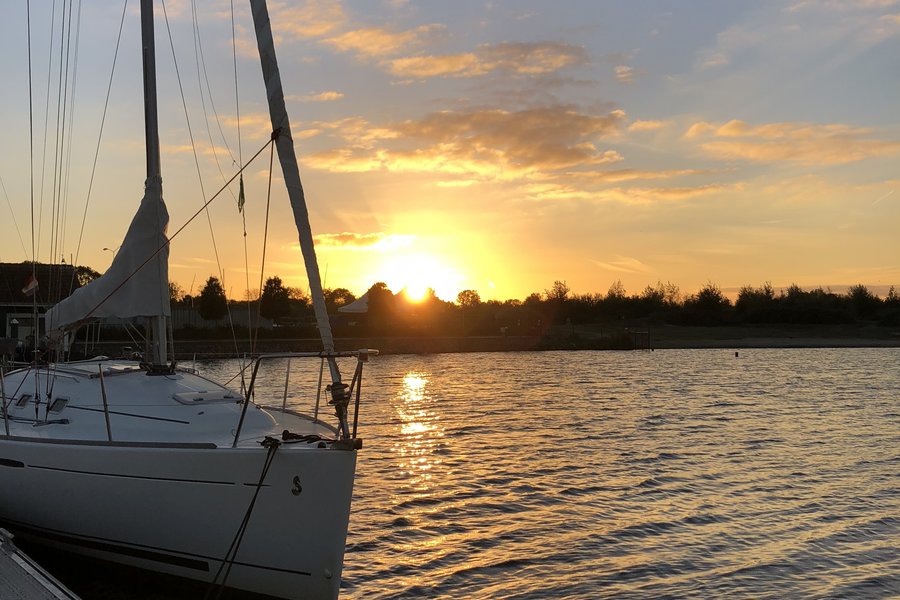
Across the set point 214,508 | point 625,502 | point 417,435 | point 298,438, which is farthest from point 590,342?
point 214,508

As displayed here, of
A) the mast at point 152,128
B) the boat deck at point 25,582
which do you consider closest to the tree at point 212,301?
the mast at point 152,128

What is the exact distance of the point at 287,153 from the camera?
7.57 metres

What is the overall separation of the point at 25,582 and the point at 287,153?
4.73 m

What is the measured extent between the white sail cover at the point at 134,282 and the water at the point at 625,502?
4.47m

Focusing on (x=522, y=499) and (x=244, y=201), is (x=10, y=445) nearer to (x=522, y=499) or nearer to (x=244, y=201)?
(x=244, y=201)

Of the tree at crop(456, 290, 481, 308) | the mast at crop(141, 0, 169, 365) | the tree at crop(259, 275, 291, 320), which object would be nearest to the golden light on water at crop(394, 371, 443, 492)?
the mast at crop(141, 0, 169, 365)

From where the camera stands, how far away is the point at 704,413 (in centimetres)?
2661

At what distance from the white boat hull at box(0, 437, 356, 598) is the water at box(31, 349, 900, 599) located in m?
1.85

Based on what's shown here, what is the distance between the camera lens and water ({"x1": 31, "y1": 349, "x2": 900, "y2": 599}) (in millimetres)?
9625

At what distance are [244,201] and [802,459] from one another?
14.4 metres

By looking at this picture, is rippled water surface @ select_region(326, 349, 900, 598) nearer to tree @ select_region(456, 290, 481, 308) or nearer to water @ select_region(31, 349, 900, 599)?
water @ select_region(31, 349, 900, 599)

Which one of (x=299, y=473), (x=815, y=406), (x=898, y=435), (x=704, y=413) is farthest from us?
(x=815, y=406)

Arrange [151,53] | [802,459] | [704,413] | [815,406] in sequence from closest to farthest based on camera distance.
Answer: [151,53] < [802,459] < [704,413] < [815,406]

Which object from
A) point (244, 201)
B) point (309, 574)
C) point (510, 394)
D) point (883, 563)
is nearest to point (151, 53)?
point (244, 201)
